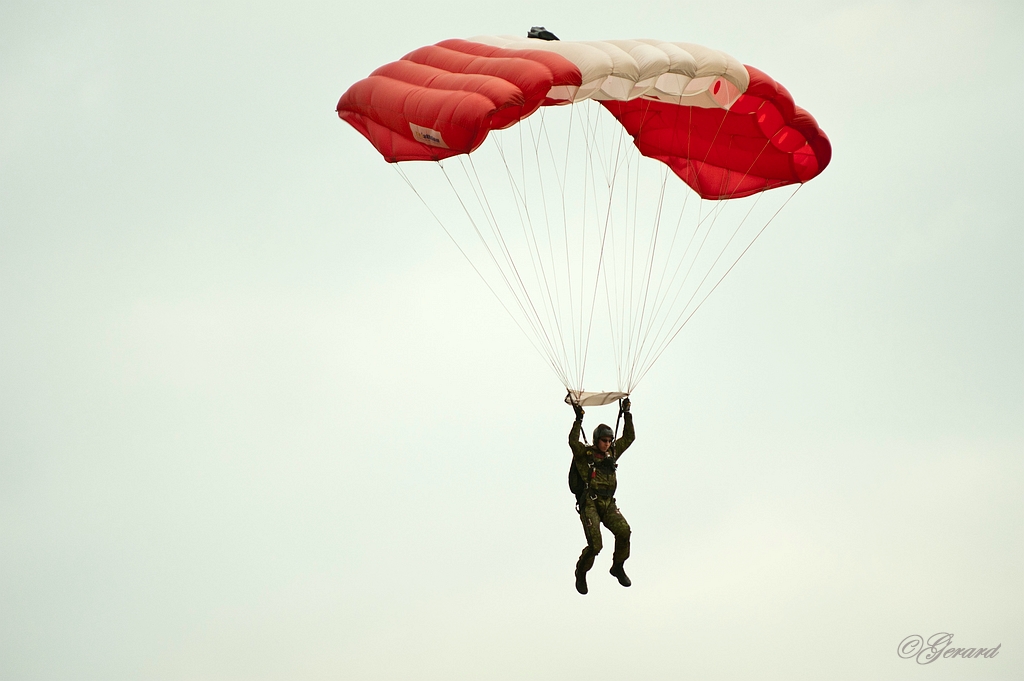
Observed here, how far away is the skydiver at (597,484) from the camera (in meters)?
16.7

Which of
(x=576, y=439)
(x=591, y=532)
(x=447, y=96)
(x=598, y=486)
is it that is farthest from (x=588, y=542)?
(x=447, y=96)

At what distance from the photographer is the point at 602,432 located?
16.7 metres

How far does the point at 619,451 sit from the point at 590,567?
1406mm

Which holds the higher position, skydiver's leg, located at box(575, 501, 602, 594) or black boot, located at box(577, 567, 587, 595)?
skydiver's leg, located at box(575, 501, 602, 594)

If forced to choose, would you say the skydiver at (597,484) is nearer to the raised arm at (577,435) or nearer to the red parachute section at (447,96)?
the raised arm at (577,435)

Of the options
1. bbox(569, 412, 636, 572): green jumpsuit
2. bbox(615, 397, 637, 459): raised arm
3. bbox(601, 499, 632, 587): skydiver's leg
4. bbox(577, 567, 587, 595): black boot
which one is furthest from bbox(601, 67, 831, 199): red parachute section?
bbox(577, 567, 587, 595): black boot

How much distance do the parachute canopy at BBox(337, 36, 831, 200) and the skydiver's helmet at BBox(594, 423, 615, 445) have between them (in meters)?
3.49

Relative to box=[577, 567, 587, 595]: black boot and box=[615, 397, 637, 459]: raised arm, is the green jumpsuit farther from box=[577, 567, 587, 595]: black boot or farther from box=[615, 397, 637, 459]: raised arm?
box=[577, 567, 587, 595]: black boot

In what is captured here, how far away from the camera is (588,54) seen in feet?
55.1

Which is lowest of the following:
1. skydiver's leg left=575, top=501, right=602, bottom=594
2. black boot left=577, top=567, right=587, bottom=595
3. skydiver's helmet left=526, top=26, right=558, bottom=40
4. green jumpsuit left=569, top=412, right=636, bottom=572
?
black boot left=577, top=567, right=587, bottom=595

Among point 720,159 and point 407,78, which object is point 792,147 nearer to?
point 720,159

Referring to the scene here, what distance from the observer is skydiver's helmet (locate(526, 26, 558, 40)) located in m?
18.0

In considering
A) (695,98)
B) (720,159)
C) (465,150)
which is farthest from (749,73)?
(465,150)

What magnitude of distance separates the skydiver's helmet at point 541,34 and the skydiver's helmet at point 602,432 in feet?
15.9
